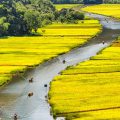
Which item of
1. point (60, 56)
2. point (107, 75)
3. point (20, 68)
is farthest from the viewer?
point (60, 56)

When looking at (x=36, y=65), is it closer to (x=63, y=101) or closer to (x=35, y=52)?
A: (x=35, y=52)

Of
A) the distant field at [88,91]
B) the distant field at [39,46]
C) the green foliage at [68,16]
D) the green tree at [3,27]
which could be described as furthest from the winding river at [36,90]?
the green foliage at [68,16]

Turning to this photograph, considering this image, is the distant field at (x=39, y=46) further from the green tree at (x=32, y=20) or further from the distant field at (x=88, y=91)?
the distant field at (x=88, y=91)

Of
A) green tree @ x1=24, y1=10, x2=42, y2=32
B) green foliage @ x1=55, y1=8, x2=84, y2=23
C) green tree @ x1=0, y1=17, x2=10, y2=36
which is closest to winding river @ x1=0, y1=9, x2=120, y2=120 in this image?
green tree @ x1=0, y1=17, x2=10, y2=36

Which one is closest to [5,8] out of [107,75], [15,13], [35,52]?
[15,13]

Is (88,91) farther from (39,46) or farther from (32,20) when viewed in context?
(32,20)
